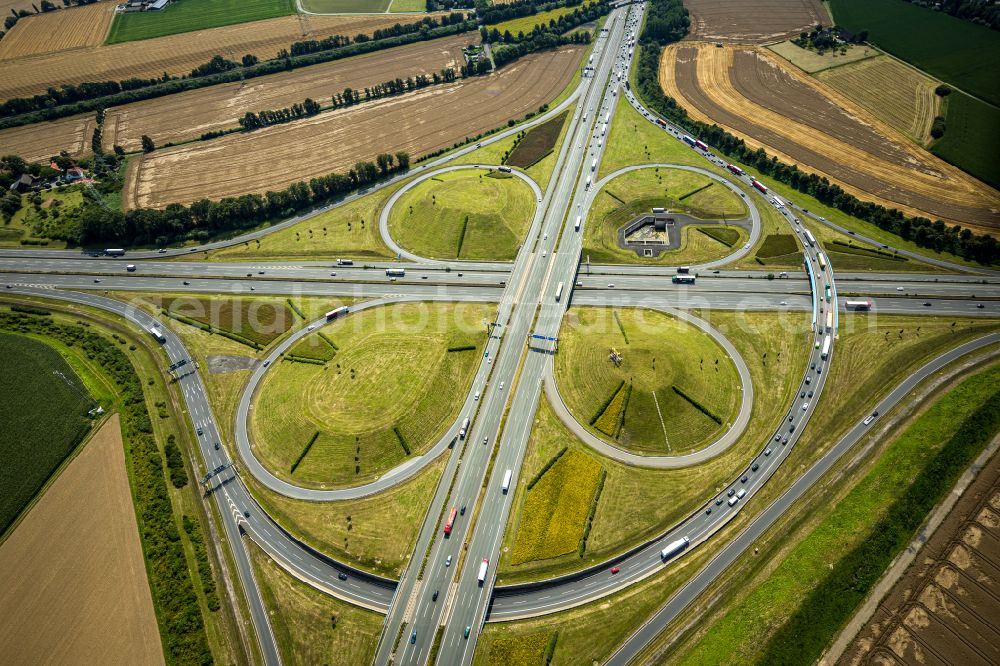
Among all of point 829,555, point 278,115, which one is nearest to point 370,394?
point 829,555

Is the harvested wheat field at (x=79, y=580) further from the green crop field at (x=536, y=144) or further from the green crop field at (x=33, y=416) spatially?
the green crop field at (x=536, y=144)

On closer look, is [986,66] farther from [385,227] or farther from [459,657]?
[459,657]

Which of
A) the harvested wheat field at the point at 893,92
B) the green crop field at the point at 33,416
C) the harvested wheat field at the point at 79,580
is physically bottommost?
the harvested wheat field at the point at 79,580

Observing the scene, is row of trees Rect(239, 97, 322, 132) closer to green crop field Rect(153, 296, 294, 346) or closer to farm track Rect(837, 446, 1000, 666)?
green crop field Rect(153, 296, 294, 346)

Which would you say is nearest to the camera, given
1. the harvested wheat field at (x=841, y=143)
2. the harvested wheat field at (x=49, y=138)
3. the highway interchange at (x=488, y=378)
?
the highway interchange at (x=488, y=378)

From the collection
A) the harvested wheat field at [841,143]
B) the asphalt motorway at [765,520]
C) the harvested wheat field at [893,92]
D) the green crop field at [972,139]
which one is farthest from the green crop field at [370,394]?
the harvested wheat field at [893,92]

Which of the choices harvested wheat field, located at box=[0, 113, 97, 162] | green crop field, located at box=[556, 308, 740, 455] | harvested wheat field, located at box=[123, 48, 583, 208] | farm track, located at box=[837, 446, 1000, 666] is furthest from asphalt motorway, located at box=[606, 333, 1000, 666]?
harvested wheat field, located at box=[0, 113, 97, 162]
